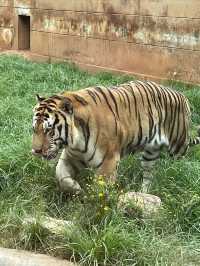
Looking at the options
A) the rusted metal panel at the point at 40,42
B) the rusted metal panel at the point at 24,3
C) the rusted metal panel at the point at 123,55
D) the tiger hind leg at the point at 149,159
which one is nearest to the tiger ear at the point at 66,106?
the tiger hind leg at the point at 149,159

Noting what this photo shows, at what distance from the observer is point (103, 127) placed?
531 centimetres

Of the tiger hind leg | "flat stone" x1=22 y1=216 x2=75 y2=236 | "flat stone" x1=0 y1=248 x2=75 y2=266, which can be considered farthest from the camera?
the tiger hind leg

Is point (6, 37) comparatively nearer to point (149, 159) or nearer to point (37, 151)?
point (149, 159)

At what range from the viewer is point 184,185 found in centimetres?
552

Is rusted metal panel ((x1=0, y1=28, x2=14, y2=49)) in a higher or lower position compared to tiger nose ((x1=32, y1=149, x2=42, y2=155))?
lower

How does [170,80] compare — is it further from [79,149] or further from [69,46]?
[79,149]

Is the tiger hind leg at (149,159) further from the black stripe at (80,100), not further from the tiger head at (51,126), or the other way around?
the tiger head at (51,126)

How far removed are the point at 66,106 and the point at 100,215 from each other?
931mm

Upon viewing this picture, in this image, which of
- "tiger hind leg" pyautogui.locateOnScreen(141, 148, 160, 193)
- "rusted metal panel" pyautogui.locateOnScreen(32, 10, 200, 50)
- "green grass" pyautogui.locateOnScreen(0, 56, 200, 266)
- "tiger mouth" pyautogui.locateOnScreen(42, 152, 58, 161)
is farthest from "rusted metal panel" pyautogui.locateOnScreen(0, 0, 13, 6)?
"tiger mouth" pyautogui.locateOnScreen(42, 152, 58, 161)

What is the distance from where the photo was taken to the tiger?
5.11m

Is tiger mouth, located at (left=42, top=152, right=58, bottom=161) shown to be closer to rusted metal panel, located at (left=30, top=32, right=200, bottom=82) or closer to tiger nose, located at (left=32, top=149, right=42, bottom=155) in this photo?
tiger nose, located at (left=32, top=149, right=42, bottom=155)

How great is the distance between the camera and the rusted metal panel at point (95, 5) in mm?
11406

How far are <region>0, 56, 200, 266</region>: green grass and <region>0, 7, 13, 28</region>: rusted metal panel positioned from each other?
7.86m

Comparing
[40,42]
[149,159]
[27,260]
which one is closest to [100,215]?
[27,260]
